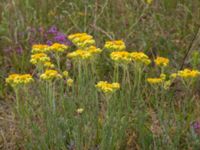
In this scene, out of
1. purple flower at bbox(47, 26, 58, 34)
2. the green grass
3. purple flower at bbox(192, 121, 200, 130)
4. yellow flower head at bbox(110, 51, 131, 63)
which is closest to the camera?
yellow flower head at bbox(110, 51, 131, 63)

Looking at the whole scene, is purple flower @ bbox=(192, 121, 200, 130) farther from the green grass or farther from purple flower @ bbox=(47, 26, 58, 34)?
purple flower @ bbox=(47, 26, 58, 34)

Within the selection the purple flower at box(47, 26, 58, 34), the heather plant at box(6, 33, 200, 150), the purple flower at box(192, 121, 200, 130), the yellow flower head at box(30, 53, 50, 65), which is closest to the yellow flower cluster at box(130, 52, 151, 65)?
the heather plant at box(6, 33, 200, 150)

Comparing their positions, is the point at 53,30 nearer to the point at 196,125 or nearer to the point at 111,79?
the point at 111,79

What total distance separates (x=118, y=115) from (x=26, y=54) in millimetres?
1586

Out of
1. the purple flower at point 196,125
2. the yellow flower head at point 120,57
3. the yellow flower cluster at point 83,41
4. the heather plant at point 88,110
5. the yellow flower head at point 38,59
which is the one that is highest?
the yellow flower cluster at point 83,41

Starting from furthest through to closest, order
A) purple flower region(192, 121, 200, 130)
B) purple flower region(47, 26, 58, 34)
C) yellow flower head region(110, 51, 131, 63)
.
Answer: purple flower region(47, 26, 58, 34) < purple flower region(192, 121, 200, 130) < yellow flower head region(110, 51, 131, 63)

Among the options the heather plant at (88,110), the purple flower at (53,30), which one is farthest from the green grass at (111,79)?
the purple flower at (53,30)

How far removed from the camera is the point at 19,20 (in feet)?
13.5

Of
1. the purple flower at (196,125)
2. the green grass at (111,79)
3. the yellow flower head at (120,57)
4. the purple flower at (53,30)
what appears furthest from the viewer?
the purple flower at (53,30)

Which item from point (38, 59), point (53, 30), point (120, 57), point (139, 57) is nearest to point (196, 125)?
point (139, 57)

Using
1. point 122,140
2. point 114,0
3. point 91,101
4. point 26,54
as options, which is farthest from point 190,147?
point 114,0

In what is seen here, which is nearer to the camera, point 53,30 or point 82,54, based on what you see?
point 82,54

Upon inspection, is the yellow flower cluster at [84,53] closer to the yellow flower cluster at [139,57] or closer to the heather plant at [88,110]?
the heather plant at [88,110]

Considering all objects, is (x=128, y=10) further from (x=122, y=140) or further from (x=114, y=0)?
(x=122, y=140)
